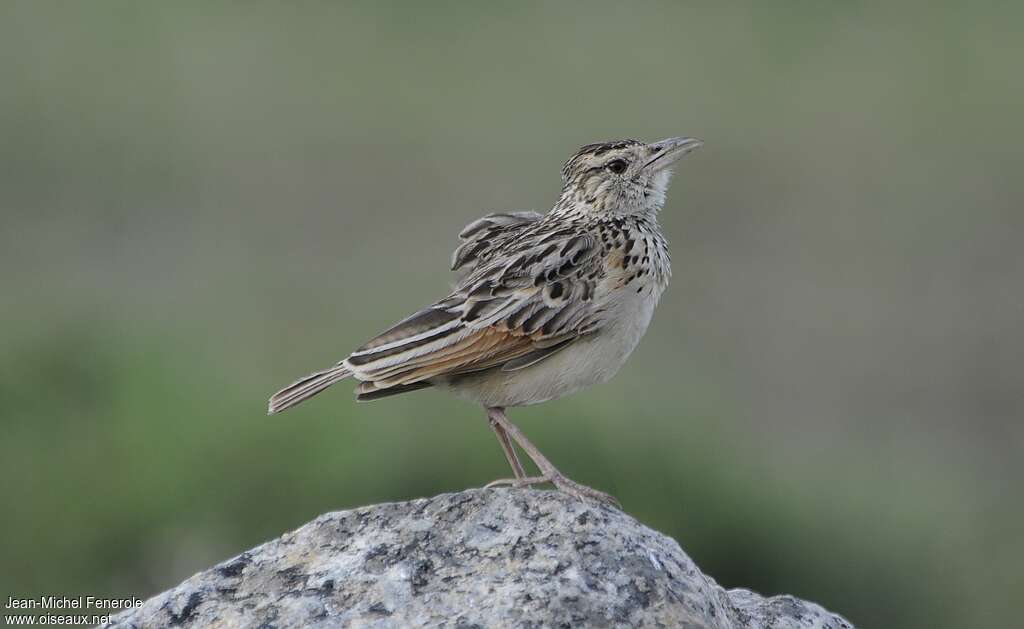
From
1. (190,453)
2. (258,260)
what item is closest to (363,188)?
(258,260)

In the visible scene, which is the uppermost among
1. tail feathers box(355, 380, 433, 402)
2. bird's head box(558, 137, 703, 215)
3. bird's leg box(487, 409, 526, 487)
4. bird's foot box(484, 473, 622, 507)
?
bird's head box(558, 137, 703, 215)

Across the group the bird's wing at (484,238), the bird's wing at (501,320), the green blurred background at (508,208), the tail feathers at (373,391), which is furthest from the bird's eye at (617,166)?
the green blurred background at (508,208)

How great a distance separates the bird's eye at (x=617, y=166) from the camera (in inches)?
394

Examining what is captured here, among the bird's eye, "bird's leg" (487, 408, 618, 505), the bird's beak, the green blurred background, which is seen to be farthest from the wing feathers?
the green blurred background

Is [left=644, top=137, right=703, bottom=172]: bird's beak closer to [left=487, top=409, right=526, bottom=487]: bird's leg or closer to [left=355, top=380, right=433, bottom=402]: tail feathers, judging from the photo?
[left=487, top=409, right=526, bottom=487]: bird's leg

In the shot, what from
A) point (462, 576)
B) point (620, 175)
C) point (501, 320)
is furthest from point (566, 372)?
point (462, 576)

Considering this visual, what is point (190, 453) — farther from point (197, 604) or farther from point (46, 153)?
point (46, 153)

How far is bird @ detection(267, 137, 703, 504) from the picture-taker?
870cm

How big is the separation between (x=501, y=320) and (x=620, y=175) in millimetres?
1471

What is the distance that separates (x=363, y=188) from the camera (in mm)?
25375

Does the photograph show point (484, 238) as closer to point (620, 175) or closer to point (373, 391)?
point (620, 175)

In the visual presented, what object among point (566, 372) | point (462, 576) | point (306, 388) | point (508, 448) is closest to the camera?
point (462, 576)

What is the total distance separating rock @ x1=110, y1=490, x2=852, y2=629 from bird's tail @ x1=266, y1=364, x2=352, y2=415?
77 cm

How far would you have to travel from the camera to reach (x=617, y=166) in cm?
1002
